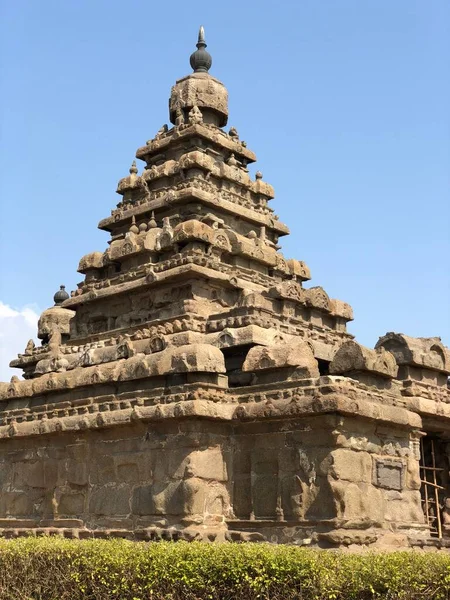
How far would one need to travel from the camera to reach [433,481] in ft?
46.3

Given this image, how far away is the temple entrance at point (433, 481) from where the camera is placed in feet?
44.6

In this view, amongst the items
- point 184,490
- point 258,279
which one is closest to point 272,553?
point 184,490

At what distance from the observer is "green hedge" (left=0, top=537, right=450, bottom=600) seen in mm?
7566

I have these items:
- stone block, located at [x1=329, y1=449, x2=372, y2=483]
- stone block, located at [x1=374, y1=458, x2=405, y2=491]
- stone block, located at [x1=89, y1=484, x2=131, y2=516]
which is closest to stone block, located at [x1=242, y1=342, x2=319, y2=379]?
stone block, located at [x1=329, y1=449, x2=372, y2=483]

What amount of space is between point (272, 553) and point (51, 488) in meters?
7.19

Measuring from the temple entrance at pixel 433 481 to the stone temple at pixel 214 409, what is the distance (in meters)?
0.03

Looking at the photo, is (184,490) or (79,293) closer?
(184,490)

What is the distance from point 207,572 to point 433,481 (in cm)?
689

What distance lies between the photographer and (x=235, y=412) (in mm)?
12164

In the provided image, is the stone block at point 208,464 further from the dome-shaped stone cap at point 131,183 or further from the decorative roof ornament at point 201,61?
the decorative roof ornament at point 201,61

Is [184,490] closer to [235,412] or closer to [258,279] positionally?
[235,412]

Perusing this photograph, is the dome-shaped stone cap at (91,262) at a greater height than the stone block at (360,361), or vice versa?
the dome-shaped stone cap at (91,262)

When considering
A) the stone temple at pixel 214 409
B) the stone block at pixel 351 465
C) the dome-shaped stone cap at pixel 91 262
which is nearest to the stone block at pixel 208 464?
the stone temple at pixel 214 409

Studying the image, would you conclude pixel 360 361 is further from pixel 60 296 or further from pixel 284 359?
pixel 60 296
